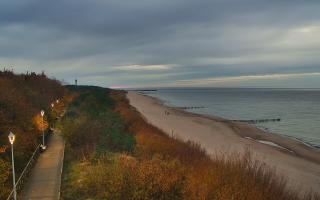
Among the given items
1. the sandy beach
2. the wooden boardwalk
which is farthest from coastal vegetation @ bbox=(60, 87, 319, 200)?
the sandy beach

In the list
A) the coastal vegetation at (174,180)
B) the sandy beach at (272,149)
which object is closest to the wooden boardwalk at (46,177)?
the coastal vegetation at (174,180)

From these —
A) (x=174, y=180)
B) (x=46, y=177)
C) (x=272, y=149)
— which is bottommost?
(x=272, y=149)

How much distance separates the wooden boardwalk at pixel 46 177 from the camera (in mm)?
14109

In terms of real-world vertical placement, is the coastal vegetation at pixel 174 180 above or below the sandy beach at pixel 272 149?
above

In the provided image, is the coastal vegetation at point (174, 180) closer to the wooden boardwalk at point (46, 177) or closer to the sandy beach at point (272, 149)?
the wooden boardwalk at point (46, 177)

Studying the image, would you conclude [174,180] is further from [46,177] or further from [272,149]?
[272,149]

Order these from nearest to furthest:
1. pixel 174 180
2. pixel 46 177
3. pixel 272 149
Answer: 1. pixel 174 180
2. pixel 46 177
3. pixel 272 149

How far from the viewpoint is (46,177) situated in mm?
16469

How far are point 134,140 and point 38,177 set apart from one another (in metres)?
8.51

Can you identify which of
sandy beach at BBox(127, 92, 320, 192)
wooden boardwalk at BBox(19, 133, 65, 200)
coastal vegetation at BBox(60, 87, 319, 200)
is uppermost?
coastal vegetation at BBox(60, 87, 319, 200)

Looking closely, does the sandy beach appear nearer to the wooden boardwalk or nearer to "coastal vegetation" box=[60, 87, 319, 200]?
"coastal vegetation" box=[60, 87, 319, 200]

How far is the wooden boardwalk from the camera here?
14.1 m

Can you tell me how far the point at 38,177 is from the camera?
1652cm

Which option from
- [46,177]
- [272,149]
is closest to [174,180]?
[46,177]
